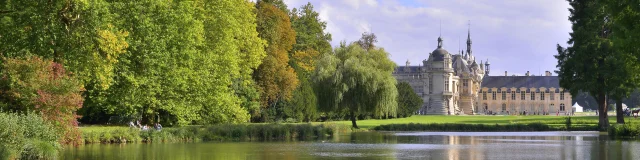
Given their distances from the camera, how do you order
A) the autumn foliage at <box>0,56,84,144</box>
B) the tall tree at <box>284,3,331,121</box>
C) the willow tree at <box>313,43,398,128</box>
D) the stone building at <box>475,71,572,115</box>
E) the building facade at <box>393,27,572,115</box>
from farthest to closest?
the stone building at <box>475,71,572,115</box>
the building facade at <box>393,27,572,115</box>
the tall tree at <box>284,3,331,121</box>
the willow tree at <box>313,43,398,128</box>
the autumn foliage at <box>0,56,84,144</box>

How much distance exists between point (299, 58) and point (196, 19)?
61.6 feet

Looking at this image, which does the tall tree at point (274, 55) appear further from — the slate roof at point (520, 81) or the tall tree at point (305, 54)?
the slate roof at point (520, 81)

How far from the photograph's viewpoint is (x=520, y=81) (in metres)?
136

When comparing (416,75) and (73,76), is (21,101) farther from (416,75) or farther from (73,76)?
(416,75)

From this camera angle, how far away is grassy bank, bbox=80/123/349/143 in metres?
31.3

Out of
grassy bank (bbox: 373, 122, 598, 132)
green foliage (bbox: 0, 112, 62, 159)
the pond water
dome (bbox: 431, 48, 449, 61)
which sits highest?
dome (bbox: 431, 48, 449, 61)

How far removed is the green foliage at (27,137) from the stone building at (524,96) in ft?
370

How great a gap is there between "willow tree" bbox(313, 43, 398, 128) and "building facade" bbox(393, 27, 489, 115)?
224 ft

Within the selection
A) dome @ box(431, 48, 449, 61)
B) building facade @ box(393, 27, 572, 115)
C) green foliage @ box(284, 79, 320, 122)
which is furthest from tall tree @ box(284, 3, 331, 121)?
building facade @ box(393, 27, 572, 115)

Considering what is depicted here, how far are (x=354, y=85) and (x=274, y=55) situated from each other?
579cm

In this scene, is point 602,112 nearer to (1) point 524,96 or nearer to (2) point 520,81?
(1) point 524,96

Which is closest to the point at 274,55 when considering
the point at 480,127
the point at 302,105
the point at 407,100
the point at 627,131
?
the point at 302,105

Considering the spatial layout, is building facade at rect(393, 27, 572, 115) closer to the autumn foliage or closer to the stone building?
the stone building

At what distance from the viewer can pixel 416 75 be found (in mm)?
130125
